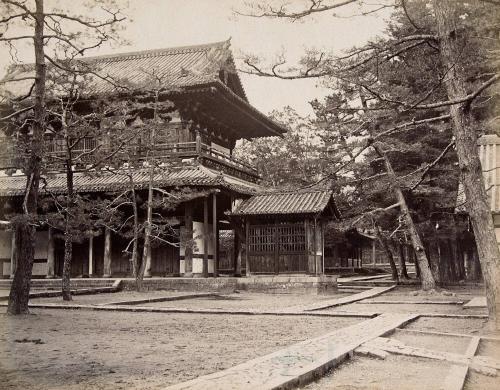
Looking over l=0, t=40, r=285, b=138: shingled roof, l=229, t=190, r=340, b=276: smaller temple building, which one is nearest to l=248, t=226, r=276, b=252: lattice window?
l=229, t=190, r=340, b=276: smaller temple building

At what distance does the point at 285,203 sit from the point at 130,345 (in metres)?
13.4

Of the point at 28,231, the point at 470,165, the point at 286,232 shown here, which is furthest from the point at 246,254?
the point at 470,165

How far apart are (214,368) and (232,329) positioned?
3.38 m

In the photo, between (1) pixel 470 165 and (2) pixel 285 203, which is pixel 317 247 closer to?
(2) pixel 285 203

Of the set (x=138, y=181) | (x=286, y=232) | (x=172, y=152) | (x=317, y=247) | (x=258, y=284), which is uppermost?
(x=172, y=152)

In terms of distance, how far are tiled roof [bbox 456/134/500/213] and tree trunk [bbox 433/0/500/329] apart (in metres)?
4.35

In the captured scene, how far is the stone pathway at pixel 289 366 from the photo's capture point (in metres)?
4.31

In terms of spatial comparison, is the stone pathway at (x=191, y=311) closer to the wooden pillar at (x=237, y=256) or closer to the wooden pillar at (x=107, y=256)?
the wooden pillar at (x=107, y=256)

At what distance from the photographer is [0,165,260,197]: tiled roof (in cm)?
1864

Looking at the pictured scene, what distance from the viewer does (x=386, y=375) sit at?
5293 mm

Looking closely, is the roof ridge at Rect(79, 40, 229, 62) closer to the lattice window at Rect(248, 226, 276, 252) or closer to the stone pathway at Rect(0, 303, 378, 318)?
the lattice window at Rect(248, 226, 276, 252)

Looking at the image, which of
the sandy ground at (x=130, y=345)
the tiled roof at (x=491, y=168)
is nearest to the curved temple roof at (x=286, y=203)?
the tiled roof at (x=491, y=168)

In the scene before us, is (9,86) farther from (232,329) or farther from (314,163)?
(232,329)

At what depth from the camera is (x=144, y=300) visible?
13.9 meters
